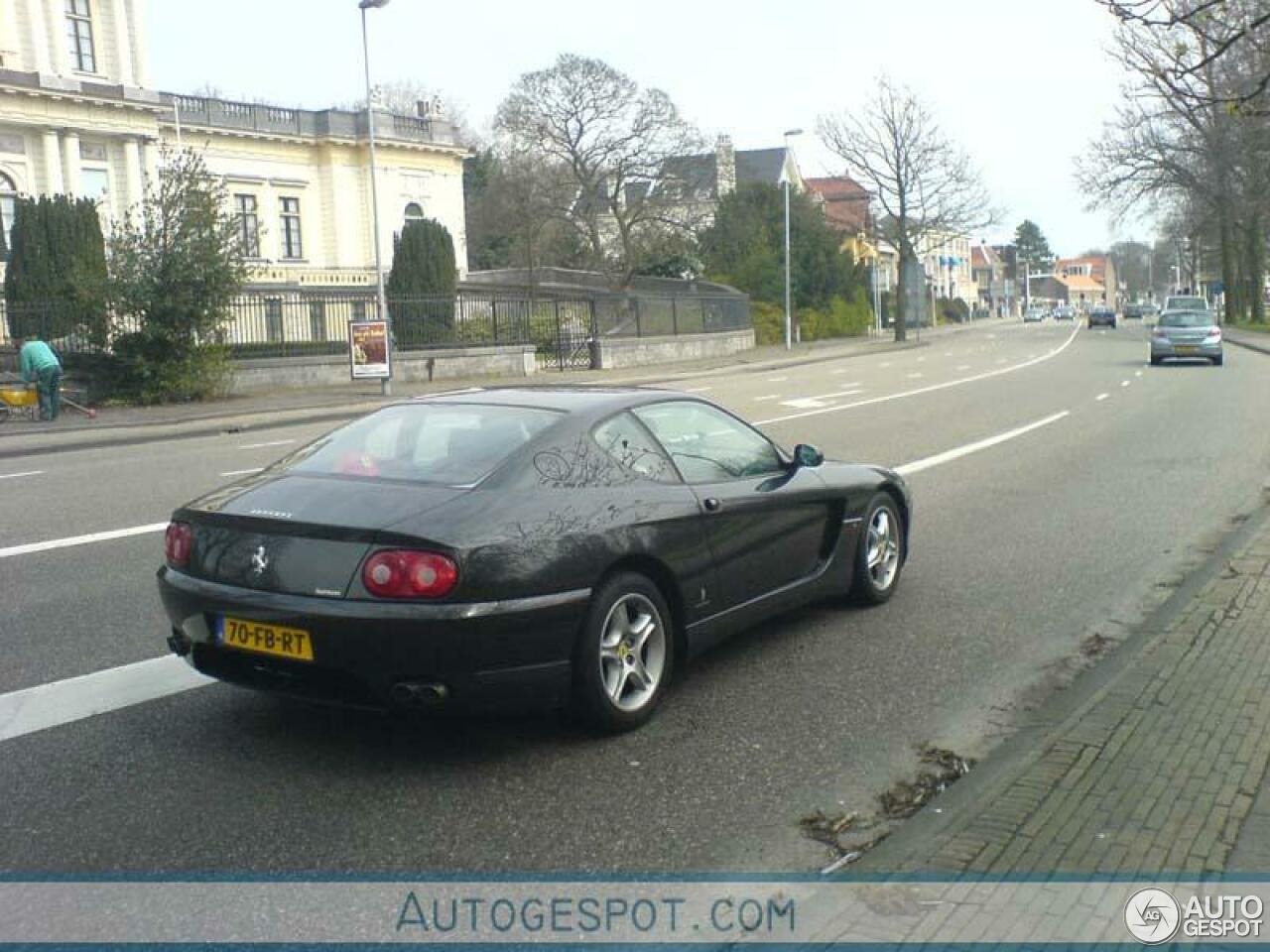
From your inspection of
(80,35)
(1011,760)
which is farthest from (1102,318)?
(1011,760)

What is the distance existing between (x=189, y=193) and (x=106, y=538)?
16391 mm

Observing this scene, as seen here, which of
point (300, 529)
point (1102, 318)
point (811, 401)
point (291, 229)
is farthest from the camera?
point (1102, 318)

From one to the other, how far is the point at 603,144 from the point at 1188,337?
1028 inches

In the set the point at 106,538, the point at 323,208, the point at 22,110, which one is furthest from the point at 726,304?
the point at 106,538

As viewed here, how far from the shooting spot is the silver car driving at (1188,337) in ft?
109

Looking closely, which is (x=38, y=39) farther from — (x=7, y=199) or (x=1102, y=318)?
(x=1102, y=318)

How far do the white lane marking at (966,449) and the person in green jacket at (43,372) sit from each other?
16350mm

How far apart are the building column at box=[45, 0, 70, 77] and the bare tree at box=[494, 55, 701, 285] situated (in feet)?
56.5

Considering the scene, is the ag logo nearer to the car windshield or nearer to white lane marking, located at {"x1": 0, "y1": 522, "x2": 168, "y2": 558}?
white lane marking, located at {"x1": 0, "y1": 522, "x2": 168, "y2": 558}

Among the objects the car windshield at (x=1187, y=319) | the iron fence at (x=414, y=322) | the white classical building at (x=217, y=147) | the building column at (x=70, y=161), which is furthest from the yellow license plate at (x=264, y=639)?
the building column at (x=70, y=161)

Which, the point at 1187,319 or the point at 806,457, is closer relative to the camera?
the point at 806,457

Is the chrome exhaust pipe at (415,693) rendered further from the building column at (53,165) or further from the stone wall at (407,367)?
the building column at (53,165)

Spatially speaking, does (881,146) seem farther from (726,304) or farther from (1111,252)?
(1111,252)

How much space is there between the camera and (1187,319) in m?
34.1
